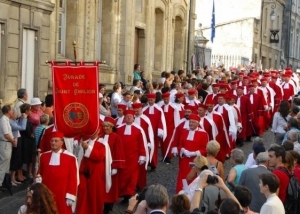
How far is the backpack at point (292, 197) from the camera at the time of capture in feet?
29.8

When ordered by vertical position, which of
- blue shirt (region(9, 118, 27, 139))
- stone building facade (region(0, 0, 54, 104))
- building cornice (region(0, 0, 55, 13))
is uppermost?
building cornice (region(0, 0, 55, 13))

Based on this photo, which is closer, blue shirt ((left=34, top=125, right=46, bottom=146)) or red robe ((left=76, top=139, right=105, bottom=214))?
red robe ((left=76, top=139, right=105, bottom=214))

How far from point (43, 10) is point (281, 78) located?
1123 centimetres

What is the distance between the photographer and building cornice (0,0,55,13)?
58.6ft

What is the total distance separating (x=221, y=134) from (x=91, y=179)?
597 centimetres

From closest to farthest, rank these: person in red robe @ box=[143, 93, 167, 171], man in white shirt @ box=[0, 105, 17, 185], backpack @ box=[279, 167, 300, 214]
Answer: backpack @ box=[279, 167, 300, 214], man in white shirt @ box=[0, 105, 17, 185], person in red robe @ box=[143, 93, 167, 171]

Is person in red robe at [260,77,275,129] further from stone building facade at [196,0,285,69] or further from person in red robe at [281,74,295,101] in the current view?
stone building facade at [196,0,285,69]

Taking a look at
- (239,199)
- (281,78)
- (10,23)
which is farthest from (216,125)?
(281,78)

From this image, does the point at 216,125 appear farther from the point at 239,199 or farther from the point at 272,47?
the point at 272,47

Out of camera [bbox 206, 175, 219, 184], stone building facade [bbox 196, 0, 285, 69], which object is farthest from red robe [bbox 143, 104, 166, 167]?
stone building facade [bbox 196, 0, 285, 69]

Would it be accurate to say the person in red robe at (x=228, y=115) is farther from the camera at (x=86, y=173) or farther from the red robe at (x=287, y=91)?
the red robe at (x=287, y=91)

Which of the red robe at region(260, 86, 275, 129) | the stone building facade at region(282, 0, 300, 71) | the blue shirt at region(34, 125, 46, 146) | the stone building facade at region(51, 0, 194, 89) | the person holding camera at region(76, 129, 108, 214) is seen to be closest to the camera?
the person holding camera at region(76, 129, 108, 214)

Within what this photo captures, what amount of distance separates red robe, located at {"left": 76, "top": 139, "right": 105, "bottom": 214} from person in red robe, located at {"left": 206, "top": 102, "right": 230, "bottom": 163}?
5115 millimetres

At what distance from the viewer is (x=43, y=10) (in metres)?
19.4
